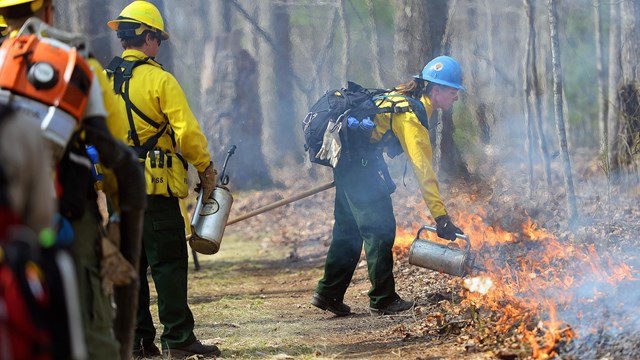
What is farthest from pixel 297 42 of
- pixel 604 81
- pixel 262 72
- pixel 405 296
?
pixel 405 296

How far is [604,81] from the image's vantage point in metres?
13.9

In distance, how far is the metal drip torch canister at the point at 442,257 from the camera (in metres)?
6.48

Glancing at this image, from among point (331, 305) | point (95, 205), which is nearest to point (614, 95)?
point (331, 305)

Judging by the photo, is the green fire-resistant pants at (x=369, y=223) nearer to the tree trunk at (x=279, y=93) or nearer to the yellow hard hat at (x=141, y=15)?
the yellow hard hat at (x=141, y=15)

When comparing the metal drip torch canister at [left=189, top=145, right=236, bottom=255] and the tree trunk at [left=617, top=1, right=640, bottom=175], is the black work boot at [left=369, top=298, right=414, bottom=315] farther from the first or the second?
the tree trunk at [left=617, top=1, right=640, bottom=175]

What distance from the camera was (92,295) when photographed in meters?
3.40

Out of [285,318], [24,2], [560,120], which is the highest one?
[24,2]

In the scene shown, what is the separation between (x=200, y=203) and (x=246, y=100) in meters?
14.3

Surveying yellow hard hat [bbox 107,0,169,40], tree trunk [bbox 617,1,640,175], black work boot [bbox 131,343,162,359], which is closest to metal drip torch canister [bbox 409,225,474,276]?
black work boot [bbox 131,343,162,359]

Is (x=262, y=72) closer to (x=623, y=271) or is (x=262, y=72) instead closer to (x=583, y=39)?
(x=583, y=39)

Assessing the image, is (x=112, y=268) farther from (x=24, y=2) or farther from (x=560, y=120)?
(x=560, y=120)

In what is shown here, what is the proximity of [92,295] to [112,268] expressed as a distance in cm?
16

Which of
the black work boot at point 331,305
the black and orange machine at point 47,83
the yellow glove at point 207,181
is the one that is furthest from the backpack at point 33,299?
the black work boot at point 331,305

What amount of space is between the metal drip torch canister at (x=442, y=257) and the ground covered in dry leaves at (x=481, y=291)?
248 millimetres
